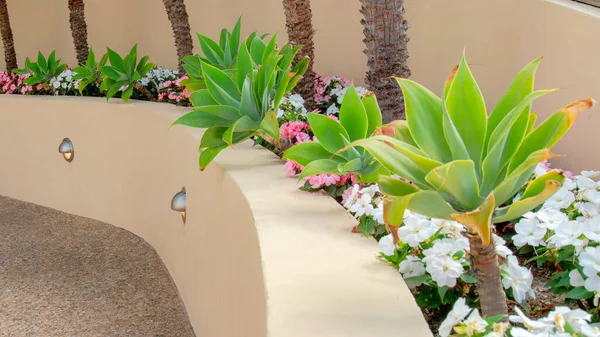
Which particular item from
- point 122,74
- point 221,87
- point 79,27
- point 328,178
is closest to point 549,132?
point 328,178

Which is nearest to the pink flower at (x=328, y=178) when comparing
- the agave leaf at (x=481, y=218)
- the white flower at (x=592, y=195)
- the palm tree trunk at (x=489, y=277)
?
the white flower at (x=592, y=195)

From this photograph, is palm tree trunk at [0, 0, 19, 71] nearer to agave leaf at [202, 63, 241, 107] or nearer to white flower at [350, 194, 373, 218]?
agave leaf at [202, 63, 241, 107]

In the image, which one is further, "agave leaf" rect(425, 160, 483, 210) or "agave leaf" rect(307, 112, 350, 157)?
"agave leaf" rect(307, 112, 350, 157)

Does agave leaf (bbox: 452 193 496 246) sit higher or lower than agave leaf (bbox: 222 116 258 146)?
higher

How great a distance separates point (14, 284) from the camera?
420 cm

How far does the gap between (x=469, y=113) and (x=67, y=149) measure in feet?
15.5

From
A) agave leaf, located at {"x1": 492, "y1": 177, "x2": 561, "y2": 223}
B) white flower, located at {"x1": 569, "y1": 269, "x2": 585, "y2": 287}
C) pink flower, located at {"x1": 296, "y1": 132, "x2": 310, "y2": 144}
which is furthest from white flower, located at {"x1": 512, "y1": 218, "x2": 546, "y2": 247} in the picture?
pink flower, located at {"x1": 296, "y1": 132, "x2": 310, "y2": 144}

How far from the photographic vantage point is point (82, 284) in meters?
4.13

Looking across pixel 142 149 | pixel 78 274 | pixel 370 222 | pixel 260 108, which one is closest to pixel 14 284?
pixel 78 274

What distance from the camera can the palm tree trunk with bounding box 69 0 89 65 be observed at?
648cm

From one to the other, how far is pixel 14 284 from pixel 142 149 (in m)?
1.16

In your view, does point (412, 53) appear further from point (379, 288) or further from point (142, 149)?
point (379, 288)

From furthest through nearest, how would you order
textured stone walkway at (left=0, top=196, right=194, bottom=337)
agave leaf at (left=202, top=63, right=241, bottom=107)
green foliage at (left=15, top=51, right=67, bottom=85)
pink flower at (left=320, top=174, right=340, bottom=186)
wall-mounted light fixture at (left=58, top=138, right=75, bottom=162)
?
green foliage at (left=15, top=51, right=67, bottom=85)
wall-mounted light fixture at (left=58, top=138, right=75, bottom=162)
textured stone walkway at (left=0, top=196, right=194, bottom=337)
agave leaf at (left=202, top=63, right=241, bottom=107)
pink flower at (left=320, top=174, right=340, bottom=186)

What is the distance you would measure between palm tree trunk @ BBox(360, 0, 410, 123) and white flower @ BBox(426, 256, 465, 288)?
133cm
